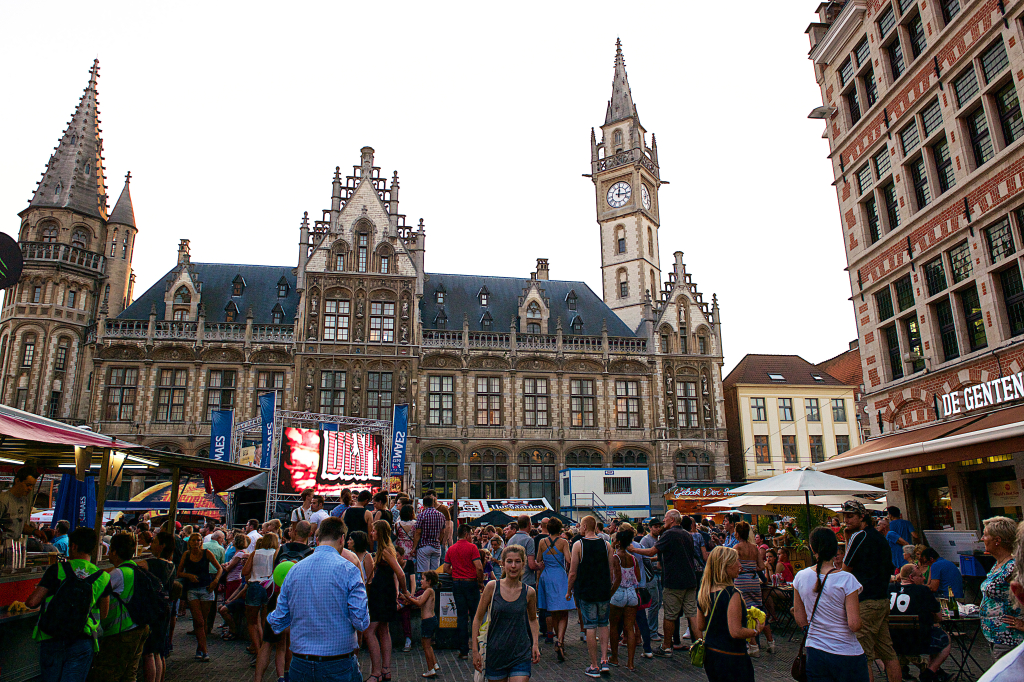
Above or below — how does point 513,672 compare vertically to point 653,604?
above

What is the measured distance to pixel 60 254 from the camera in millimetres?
34312

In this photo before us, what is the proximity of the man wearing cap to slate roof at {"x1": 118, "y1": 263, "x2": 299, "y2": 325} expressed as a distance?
33.7m

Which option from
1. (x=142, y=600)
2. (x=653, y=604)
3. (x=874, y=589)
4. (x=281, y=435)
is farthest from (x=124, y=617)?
(x=281, y=435)

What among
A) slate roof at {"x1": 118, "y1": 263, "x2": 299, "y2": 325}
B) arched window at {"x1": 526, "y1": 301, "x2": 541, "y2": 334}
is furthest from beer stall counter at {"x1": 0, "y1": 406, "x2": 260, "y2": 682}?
arched window at {"x1": 526, "y1": 301, "x2": 541, "y2": 334}

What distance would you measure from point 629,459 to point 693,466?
3.68 metres

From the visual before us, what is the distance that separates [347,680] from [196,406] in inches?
1267

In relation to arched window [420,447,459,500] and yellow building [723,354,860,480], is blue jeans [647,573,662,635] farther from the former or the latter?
yellow building [723,354,860,480]

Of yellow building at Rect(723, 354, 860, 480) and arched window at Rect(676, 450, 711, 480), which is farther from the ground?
yellow building at Rect(723, 354, 860, 480)

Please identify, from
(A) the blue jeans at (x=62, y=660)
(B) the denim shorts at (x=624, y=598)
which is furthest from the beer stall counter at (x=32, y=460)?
(B) the denim shorts at (x=624, y=598)

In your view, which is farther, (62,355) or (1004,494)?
(62,355)

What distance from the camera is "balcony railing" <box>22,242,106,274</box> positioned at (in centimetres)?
3416

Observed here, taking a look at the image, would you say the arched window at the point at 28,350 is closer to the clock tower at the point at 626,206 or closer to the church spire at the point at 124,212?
the church spire at the point at 124,212

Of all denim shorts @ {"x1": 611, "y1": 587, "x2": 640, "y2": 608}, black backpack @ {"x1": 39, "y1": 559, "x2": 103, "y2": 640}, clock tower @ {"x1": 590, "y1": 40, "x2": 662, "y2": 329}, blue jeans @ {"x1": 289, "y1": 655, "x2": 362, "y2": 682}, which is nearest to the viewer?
blue jeans @ {"x1": 289, "y1": 655, "x2": 362, "y2": 682}

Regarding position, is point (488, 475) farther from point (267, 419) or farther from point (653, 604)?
point (653, 604)
